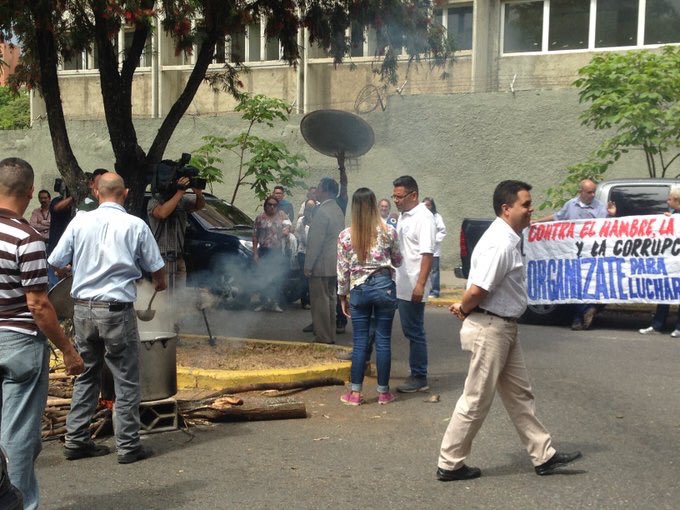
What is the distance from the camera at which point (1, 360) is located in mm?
4449

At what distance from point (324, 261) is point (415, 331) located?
6.85ft

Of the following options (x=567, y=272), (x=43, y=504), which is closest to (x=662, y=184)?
(x=567, y=272)

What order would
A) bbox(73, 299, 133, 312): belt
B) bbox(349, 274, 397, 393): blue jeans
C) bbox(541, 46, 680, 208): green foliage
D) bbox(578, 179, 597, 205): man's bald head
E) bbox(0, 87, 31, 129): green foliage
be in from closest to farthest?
bbox(73, 299, 133, 312): belt < bbox(349, 274, 397, 393): blue jeans < bbox(578, 179, 597, 205): man's bald head < bbox(541, 46, 680, 208): green foliage < bbox(0, 87, 31, 129): green foliage

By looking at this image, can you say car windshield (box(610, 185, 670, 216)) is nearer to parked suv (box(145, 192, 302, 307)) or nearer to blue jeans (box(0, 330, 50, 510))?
parked suv (box(145, 192, 302, 307))

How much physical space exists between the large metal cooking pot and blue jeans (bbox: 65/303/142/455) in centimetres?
53

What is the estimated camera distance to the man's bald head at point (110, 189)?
245 inches

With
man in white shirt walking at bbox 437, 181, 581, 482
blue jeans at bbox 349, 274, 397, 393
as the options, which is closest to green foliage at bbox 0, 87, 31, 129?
blue jeans at bbox 349, 274, 397, 393

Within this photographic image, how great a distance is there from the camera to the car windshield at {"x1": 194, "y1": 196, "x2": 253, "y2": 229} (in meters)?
15.0

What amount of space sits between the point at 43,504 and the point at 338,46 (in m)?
6.71

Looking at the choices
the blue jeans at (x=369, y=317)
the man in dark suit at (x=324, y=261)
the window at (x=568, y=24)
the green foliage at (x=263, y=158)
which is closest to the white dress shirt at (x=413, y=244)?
the blue jeans at (x=369, y=317)

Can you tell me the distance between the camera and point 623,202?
41.9 feet

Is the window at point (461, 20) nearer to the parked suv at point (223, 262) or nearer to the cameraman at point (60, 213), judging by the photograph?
the parked suv at point (223, 262)

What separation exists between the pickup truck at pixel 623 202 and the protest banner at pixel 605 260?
0.39 metres

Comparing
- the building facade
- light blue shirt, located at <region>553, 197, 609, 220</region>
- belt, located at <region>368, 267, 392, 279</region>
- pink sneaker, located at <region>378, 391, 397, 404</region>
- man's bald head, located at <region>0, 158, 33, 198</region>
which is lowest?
pink sneaker, located at <region>378, 391, 397, 404</region>
